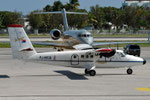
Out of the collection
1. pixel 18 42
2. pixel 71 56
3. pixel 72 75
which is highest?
pixel 18 42

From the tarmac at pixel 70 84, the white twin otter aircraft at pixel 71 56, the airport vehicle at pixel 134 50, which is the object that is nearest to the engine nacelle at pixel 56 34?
the airport vehicle at pixel 134 50

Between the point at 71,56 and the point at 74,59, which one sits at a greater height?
the point at 71,56

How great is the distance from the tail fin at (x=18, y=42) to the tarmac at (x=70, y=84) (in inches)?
61.5

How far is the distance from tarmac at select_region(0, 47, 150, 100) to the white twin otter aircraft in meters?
0.86

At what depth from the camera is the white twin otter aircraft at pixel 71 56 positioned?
24016 millimetres

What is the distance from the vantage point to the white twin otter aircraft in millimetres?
24016

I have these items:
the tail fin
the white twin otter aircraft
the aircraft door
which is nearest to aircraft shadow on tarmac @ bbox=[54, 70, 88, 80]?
the white twin otter aircraft

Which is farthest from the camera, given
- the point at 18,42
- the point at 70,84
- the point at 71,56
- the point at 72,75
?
the point at 72,75

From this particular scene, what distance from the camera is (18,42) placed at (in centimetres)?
2400

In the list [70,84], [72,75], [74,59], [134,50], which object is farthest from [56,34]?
[70,84]

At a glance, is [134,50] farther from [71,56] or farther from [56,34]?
[71,56]

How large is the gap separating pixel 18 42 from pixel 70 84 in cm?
483

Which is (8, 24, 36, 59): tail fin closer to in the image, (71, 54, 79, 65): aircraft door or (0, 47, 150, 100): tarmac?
(0, 47, 150, 100): tarmac

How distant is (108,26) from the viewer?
158 meters
